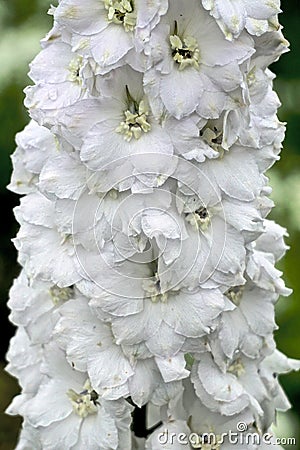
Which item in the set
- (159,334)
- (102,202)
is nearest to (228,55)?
(102,202)

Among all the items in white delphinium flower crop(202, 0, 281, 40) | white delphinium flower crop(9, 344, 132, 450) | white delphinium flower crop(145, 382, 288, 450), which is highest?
white delphinium flower crop(202, 0, 281, 40)

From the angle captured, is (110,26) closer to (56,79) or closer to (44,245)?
(56,79)

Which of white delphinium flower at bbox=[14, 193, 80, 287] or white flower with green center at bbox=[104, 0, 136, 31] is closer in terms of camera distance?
white flower with green center at bbox=[104, 0, 136, 31]

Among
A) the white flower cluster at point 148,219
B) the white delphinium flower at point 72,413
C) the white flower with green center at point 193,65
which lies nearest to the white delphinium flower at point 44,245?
the white flower cluster at point 148,219

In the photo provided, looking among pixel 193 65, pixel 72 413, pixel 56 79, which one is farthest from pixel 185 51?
pixel 72 413

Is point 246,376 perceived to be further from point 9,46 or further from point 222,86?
point 9,46

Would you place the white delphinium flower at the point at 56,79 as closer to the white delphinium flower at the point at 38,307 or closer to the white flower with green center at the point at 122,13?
the white flower with green center at the point at 122,13

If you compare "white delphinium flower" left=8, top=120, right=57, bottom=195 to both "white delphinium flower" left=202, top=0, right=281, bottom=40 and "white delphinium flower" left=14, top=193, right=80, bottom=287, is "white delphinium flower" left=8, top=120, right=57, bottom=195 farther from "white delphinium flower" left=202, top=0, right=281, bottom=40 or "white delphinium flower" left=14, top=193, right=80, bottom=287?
"white delphinium flower" left=202, top=0, right=281, bottom=40

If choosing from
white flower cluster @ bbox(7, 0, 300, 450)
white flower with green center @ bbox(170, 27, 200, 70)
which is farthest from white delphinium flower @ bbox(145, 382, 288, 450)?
white flower with green center @ bbox(170, 27, 200, 70)
